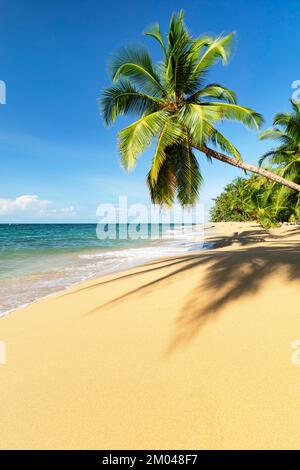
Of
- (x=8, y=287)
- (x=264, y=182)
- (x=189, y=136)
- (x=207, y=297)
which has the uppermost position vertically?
(x=264, y=182)

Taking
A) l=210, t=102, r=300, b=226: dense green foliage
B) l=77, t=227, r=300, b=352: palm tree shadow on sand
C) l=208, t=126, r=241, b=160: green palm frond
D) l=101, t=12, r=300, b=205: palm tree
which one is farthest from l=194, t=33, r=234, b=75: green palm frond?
l=210, t=102, r=300, b=226: dense green foliage

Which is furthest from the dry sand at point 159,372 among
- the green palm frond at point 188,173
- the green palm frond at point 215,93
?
the green palm frond at point 215,93

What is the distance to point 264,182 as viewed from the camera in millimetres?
28438

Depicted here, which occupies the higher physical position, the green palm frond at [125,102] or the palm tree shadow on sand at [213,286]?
the green palm frond at [125,102]

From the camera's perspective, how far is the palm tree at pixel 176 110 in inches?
289

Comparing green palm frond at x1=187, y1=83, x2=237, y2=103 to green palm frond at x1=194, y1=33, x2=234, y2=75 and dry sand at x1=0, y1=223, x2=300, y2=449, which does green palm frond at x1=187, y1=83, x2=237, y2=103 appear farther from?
dry sand at x1=0, y1=223, x2=300, y2=449

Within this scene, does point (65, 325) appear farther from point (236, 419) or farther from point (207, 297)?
point (236, 419)

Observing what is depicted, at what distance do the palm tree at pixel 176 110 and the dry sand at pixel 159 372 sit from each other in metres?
4.34

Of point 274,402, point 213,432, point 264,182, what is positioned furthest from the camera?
point 264,182

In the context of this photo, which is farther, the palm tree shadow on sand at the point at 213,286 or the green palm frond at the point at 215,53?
the green palm frond at the point at 215,53

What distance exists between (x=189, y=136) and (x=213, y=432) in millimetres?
7415

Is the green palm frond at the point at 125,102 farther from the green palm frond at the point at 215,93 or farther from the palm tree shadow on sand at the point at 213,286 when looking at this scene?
the palm tree shadow on sand at the point at 213,286

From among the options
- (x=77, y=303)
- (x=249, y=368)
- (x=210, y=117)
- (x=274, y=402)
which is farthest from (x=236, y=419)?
(x=210, y=117)
